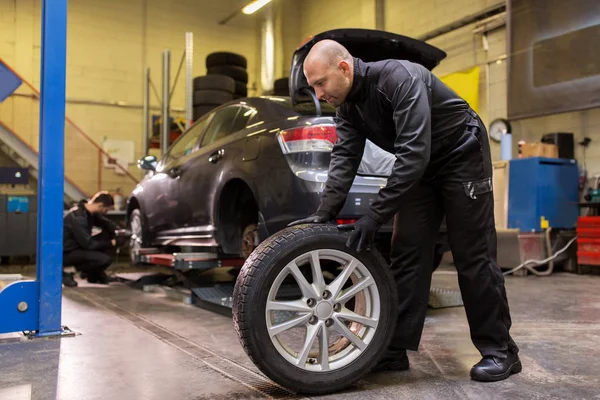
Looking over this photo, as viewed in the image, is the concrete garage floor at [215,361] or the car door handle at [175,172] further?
the car door handle at [175,172]

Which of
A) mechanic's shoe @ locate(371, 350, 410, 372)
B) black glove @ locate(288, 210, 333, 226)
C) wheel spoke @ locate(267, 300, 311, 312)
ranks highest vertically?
black glove @ locate(288, 210, 333, 226)

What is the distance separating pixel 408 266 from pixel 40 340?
197cm

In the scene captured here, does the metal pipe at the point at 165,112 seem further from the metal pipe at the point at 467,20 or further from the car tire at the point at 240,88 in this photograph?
the metal pipe at the point at 467,20

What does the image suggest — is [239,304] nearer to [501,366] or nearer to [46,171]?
[501,366]

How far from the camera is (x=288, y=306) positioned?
2.00 meters

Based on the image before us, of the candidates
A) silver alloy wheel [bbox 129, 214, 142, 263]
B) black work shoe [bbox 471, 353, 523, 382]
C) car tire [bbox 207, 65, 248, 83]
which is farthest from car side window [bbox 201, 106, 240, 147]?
car tire [bbox 207, 65, 248, 83]

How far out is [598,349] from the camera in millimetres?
2699

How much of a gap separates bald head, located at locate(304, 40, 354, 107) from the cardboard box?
537 cm

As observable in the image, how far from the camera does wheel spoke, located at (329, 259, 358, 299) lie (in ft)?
6.75

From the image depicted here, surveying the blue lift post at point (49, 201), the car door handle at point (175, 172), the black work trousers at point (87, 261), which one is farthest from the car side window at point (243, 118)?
the black work trousers at point (87, 261)

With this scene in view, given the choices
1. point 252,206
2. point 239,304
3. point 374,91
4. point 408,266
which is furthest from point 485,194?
point 252,206

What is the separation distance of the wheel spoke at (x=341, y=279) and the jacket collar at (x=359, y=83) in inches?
24.5

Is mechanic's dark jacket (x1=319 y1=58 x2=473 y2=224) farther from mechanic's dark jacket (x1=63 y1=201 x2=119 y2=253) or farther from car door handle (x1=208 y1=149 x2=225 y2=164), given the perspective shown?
mechanic's dark jacket (x1=63 y1=201 x2=119 y2=253)

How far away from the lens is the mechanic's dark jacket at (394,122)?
1.99 metres
